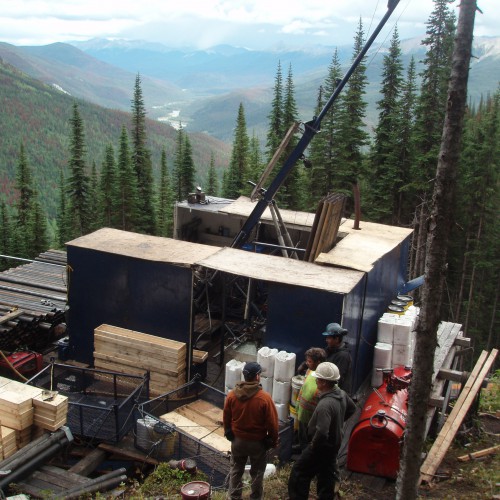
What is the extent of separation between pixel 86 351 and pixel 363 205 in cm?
2978

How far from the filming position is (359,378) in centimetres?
1152

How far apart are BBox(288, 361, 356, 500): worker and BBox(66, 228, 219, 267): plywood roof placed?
4846 millimetres

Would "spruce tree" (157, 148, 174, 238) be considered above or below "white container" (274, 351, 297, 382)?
below

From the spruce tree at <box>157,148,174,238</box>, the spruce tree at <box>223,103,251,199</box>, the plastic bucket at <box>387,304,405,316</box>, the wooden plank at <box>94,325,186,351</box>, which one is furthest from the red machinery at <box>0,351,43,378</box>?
the spruce tree at <box>157,148,174,238</box>

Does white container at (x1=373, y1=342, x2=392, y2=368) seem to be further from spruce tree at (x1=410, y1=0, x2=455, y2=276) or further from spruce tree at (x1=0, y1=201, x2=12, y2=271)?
spruce tree at (x1=0, y1=201, x2=12, y2=271)

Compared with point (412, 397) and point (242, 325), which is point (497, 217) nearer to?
point (242, 325)

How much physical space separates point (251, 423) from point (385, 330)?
18.4ft

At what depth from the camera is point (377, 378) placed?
38.2 feet

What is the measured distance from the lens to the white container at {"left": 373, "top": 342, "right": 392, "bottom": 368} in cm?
1158

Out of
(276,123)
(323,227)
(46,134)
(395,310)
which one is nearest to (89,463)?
(323,227)

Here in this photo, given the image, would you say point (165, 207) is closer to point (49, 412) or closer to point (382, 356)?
point (382, 356)

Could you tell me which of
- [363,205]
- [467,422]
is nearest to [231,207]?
[467,422]

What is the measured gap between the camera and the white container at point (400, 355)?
1159 cm

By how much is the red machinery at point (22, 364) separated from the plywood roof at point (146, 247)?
111 inches
